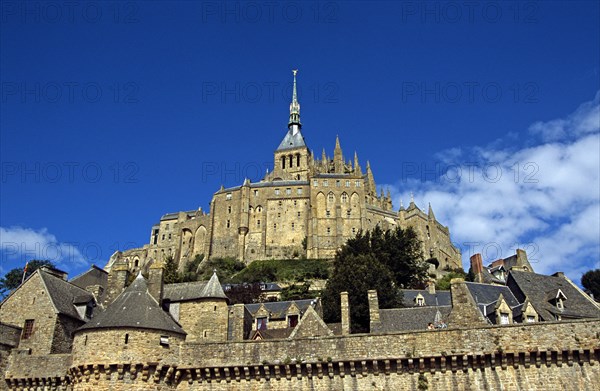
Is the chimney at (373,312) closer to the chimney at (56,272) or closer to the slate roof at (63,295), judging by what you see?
the slate roof at (63,295)

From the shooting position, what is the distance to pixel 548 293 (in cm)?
4094

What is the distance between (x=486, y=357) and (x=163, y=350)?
14.4m

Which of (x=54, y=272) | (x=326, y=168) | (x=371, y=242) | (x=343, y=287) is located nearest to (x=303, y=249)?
(x=326, y=168)

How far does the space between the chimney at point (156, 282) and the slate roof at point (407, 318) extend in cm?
1248

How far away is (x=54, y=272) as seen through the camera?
40.3m

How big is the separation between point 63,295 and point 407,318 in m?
21.3

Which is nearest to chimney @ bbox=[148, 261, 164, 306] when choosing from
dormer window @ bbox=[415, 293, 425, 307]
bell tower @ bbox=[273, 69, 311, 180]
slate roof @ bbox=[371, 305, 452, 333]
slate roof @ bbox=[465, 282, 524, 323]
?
slate roof @ bbox=[371, 305, 452, 333]

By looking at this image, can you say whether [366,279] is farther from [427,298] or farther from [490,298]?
[490,298]

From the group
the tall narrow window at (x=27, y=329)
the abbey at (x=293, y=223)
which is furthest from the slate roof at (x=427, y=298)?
the abbey at (x=293, y=223)

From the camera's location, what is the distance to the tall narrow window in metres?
33.8

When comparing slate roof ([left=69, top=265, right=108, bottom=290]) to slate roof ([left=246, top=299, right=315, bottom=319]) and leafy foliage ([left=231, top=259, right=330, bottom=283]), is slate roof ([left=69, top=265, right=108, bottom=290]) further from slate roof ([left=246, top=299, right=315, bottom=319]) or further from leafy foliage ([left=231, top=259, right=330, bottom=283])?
leafy foliage ([left=231, top=259, right=330, bottom=283])

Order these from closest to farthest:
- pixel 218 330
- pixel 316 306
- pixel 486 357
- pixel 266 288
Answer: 1. pixel 486 357
2. pixel 218 330
3. pixel 316 306
4. pixel 266 288

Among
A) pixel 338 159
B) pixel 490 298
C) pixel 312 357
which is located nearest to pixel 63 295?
pixel 312 357

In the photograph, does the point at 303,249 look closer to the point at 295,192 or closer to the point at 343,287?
the point at 295,192
